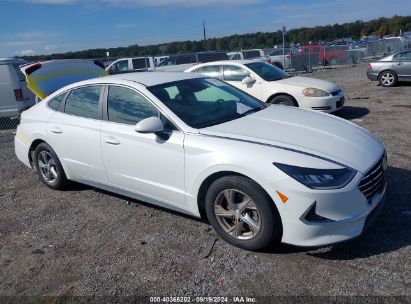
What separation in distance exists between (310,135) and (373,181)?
0.70 m

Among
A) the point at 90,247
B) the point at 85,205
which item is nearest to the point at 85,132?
the point at 85,205

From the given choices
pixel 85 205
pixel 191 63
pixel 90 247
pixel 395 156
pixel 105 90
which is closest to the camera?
pixel 90 247

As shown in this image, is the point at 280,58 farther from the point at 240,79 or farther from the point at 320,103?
the point at 320,103

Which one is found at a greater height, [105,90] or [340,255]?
[105,90]

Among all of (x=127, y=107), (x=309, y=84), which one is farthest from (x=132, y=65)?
(x=127, y=107)

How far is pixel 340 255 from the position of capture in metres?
3.39

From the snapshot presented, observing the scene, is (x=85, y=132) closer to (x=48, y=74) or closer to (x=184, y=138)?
(x=184, y=138)

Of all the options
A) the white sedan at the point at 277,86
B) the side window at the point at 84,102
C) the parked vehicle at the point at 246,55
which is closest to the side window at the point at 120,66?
the parked vehicle at the point at 246,55

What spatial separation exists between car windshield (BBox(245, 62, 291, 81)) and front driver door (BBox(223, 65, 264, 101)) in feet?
0.66

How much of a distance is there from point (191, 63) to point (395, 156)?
15432 millimetres

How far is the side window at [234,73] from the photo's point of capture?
9594 millimetres

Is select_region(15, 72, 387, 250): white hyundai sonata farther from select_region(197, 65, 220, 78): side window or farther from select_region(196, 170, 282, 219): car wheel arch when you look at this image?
select_region(197, 65, 220, 78): side window

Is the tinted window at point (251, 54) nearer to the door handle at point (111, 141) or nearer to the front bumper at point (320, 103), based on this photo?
the front bumper at point (320, 103)

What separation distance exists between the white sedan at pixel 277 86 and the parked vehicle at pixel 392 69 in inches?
236
